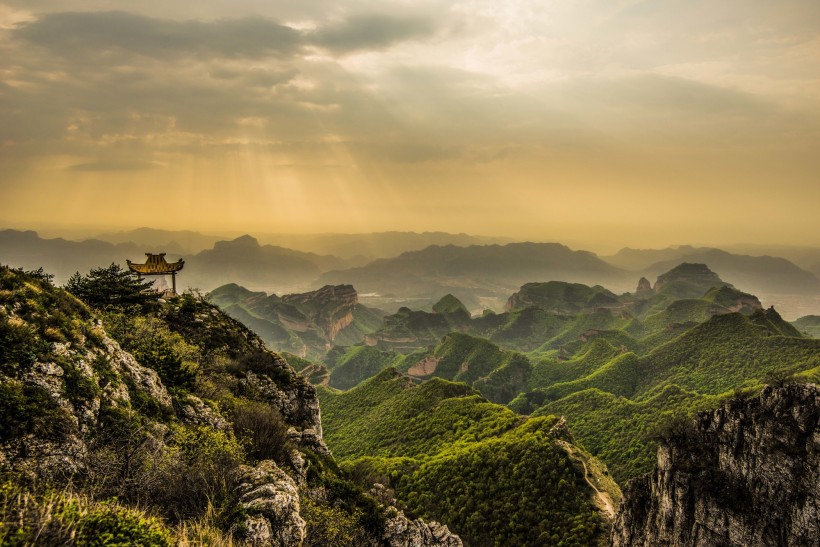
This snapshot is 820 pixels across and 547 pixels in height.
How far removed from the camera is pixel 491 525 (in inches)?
1993

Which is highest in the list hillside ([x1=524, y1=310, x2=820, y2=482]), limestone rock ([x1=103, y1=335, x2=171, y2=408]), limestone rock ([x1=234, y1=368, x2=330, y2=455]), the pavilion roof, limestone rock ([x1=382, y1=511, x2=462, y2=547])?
the pavilion roof

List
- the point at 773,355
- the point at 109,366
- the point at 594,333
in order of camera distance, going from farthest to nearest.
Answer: the point at 594,333 < the point at 773,355 < the point at 109,366

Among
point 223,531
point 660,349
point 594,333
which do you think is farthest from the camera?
point 594,333

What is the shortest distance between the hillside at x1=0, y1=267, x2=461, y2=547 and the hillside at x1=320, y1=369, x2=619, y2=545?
19.4 m

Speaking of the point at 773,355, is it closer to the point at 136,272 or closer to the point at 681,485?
the point at 681,485

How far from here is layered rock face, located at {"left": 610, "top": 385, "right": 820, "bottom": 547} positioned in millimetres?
32906

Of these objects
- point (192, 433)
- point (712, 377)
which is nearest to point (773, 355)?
point (712, 377)

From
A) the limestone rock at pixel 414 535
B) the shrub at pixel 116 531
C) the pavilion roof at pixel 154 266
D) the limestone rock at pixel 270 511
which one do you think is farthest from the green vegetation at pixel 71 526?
the pavilion roof at pixel 154 266

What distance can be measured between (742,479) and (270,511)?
3973 centimetres

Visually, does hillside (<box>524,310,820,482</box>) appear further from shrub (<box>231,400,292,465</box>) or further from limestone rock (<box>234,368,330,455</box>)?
shrub (<box>231,400,292,465</box>)

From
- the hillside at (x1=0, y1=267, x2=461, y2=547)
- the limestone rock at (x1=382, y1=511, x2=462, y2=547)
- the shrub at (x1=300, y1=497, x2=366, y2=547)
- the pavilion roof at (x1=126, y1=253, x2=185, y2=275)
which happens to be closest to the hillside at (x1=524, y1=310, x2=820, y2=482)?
the limestone rock at (x1=382, y1=511, x2=462, y2=547)

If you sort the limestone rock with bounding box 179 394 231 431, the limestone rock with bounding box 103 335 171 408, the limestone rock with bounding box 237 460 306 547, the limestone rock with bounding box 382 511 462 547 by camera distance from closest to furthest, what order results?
the limestone rock with bounding box 237 460 306 547, the limestone rock with bounding box 103 335 171 408, the limestone rock with bounding box 179 394 231 431, the limestone rock with bounding box 382 511 462 547

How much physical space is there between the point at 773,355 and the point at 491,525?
92610 mm

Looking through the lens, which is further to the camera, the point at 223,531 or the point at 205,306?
the point at 205,306
